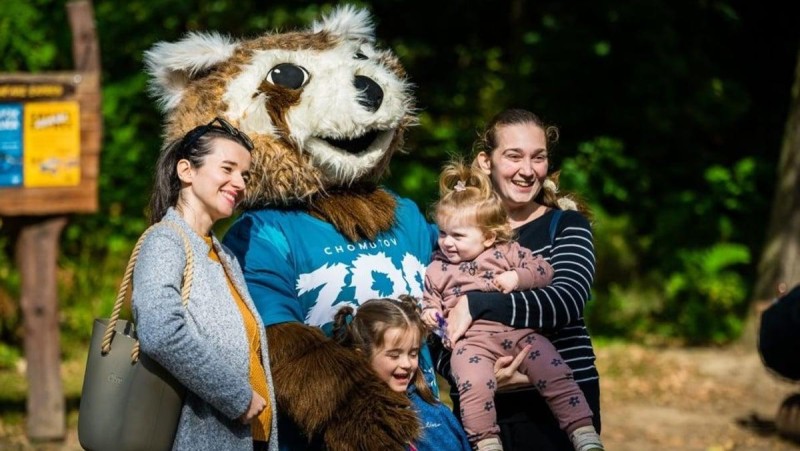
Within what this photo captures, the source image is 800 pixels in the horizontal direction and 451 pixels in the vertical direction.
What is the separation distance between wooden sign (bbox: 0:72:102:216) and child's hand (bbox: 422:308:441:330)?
397 centimetres

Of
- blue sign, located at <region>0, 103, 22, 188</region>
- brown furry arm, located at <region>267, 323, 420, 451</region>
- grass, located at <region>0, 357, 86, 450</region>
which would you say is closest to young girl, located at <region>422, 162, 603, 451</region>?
brown furry arm, located at <region>267, 323, 420, 451</region>

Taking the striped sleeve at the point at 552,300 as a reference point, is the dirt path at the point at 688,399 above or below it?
below

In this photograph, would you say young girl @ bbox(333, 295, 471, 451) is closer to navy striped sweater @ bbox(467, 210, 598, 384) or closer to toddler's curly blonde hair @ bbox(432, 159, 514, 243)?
navy striped sweater @ bbox(467, 210, 598, 384)

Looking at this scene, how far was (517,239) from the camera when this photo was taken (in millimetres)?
3705

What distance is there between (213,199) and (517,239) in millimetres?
1024

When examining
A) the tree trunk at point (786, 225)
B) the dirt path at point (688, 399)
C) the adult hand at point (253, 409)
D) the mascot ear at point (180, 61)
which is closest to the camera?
the adult hand at point (253, 409)

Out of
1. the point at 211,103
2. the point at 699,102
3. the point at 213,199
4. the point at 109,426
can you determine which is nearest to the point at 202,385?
the point at 109,426

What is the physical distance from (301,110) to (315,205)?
0.30 m

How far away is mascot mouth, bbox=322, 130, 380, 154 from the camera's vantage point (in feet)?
12.0

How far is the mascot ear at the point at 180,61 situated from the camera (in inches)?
148

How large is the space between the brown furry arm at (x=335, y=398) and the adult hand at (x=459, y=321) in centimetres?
27

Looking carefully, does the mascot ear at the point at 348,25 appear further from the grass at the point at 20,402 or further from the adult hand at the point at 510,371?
the grass at the point at 20,402

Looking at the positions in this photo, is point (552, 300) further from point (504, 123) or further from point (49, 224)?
point (49, 224)

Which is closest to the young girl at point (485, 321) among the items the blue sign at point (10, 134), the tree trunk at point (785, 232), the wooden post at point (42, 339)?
the blue sign at point (10, 134)
